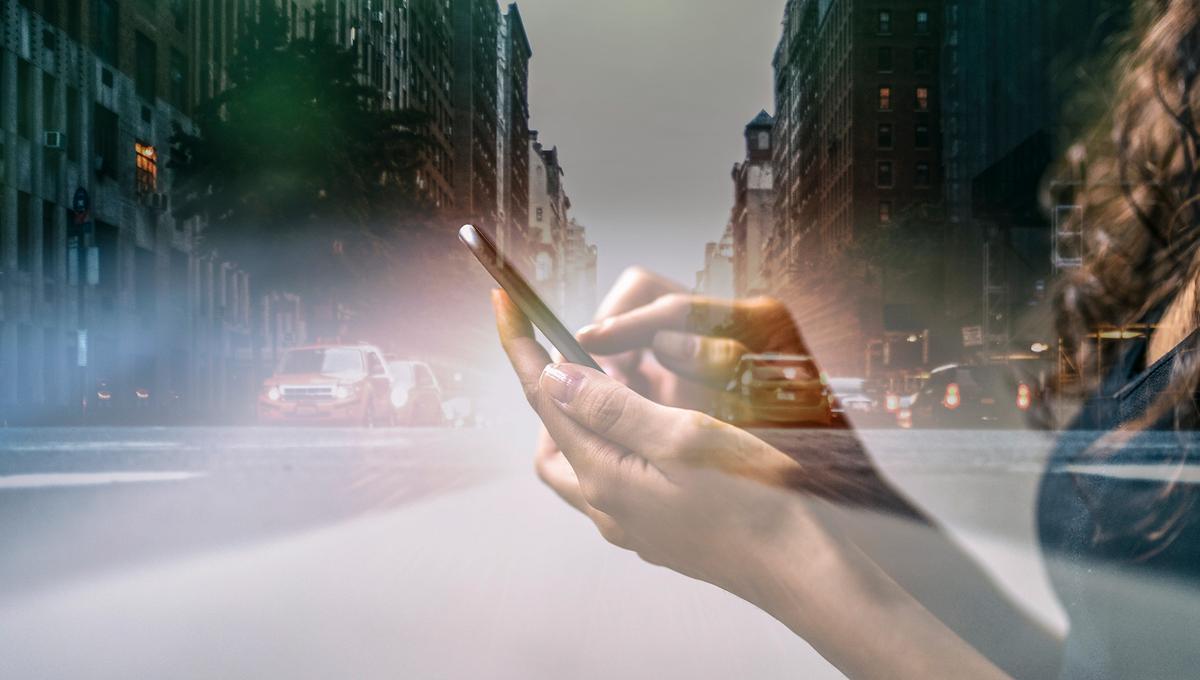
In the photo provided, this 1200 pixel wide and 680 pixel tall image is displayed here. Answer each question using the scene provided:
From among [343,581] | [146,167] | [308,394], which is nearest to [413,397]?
[308,394]

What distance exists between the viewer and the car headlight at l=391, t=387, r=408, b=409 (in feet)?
28.3

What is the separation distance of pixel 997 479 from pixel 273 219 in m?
4.82

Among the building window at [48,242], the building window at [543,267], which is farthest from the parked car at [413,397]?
the building window at [48,242]

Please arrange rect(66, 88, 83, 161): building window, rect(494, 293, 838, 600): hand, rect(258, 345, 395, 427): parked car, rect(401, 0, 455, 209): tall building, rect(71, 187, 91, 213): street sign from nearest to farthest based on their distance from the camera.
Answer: rect(494, 293, 838, 600): hand < rect(401, 0, 455, 209): tall building < rect(258, 345, 395, 427): parked car < rect(71, 187, 91, 213): street sign < rect(66, 88, 83, 161): building window

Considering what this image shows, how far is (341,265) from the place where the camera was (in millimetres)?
6840

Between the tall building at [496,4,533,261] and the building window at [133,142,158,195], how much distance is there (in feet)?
60.7

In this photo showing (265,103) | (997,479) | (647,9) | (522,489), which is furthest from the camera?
(265,103)

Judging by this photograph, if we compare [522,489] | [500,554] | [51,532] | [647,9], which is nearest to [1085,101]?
[647,9]

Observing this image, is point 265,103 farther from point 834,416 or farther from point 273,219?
point 834,416

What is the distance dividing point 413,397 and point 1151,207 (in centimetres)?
834

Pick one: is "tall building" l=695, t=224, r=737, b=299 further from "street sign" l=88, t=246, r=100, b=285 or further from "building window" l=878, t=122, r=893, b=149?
"street sign" l=88, t=246, r=100, b=285

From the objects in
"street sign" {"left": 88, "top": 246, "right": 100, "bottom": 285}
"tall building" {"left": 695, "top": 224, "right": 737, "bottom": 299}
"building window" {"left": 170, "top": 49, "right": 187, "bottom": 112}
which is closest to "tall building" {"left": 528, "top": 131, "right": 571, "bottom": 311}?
"tall building" {"left": 695, "top": 224, "right": 737, "bottom": 299}

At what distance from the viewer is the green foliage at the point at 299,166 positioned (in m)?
5.98

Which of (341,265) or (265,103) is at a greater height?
(265,103)
